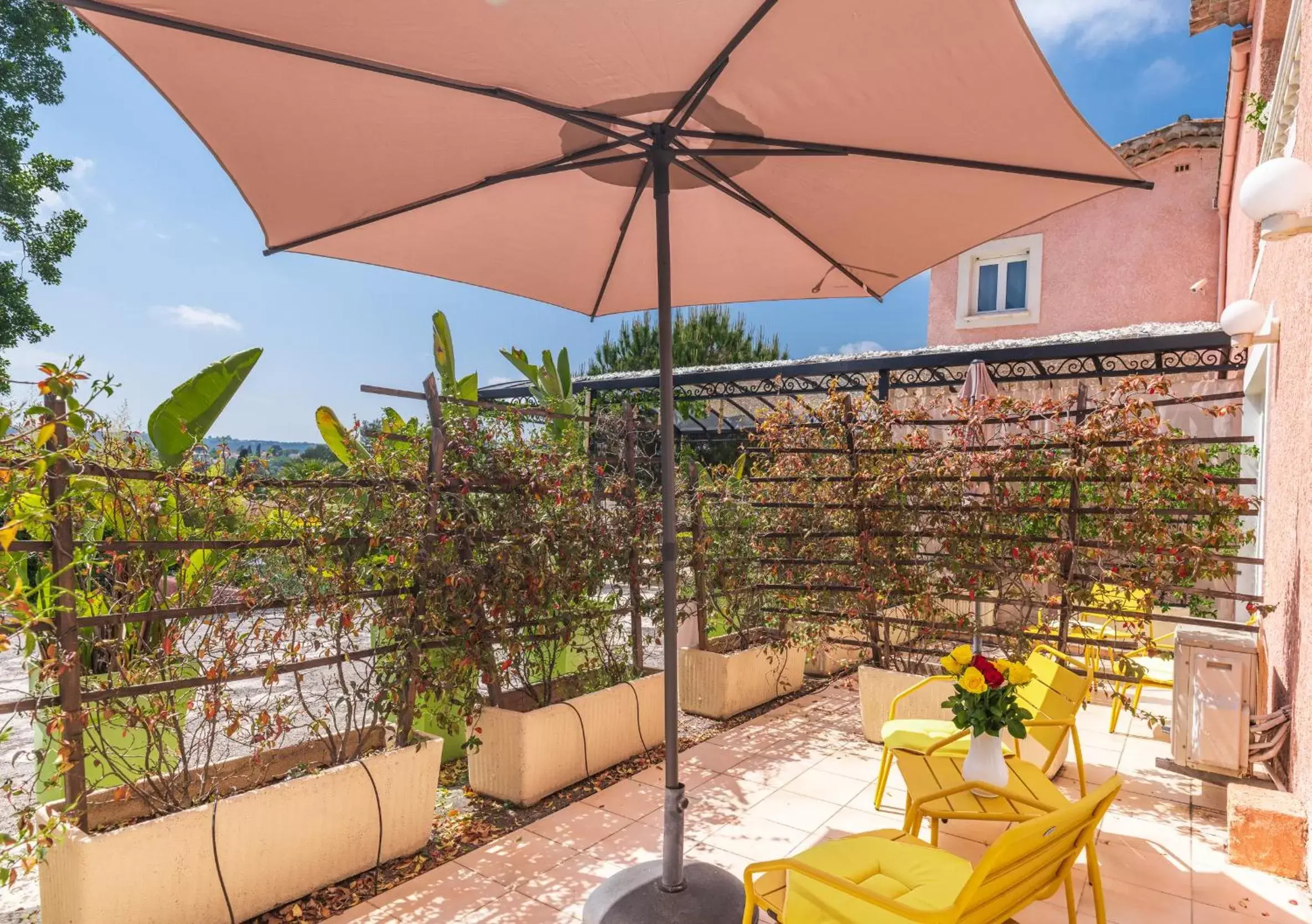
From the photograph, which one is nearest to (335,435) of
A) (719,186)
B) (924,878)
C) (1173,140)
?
(719,186)

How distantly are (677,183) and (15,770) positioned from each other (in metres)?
5.32

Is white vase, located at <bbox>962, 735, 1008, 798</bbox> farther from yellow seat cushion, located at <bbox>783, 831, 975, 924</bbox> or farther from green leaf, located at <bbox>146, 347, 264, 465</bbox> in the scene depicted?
green leaf, located at <bbox>146, 347, 264, 465</bbox>

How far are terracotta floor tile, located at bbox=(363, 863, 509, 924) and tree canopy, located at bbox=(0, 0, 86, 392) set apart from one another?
18.5m

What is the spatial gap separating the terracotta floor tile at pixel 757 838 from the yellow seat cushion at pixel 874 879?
0.98 metres

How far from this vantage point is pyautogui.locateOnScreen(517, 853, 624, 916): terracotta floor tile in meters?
Result: 3.18

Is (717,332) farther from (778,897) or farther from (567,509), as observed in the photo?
(778,897)

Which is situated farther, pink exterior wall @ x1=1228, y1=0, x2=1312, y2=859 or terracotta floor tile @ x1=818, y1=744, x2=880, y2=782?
terracotta floor tile @ x1=818, y1=744, x2=880, y2=782

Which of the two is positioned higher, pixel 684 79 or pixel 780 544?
pixel 684 79

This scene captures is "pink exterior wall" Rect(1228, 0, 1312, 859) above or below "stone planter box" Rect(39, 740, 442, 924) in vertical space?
above

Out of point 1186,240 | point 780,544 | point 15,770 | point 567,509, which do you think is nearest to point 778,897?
point 567,509

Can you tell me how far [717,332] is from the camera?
28.3 meters

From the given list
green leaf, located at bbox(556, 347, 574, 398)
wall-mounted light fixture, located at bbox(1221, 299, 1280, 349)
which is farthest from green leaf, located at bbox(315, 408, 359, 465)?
Result: wall-mounted light fixture, located at bbox(1221, 299, 1280, 349)

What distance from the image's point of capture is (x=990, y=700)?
3230 mm

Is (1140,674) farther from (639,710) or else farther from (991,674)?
(639,710)
